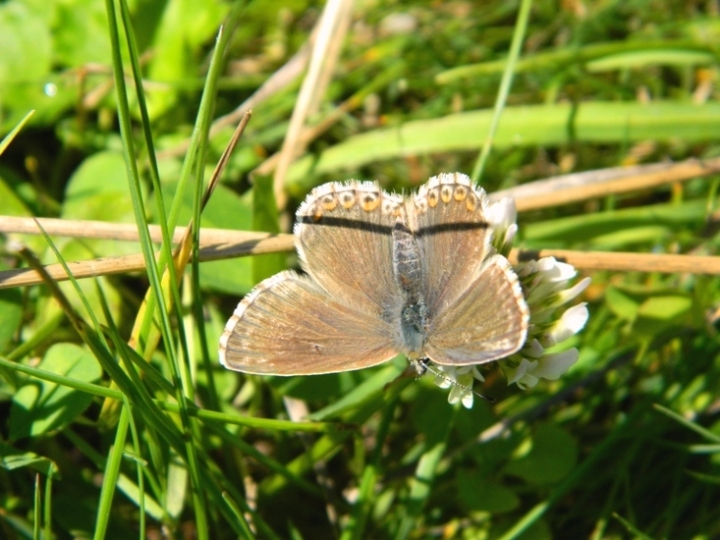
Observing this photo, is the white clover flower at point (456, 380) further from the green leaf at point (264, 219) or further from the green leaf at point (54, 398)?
the green leaf at point (54, 398)

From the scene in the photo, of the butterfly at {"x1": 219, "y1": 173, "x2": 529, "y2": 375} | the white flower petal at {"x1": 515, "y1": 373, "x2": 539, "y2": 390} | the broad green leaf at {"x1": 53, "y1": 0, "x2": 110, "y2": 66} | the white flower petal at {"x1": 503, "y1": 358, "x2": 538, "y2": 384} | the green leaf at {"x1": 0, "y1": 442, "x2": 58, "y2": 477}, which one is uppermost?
the broad green leaf at {"x1": 53, "y1": 0, "x2": 110, "y2": 66}

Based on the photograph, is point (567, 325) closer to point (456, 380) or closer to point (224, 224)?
point (456, 380)

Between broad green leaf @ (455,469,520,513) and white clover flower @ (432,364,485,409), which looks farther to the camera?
broad green leaf @ (455,469,520,513)

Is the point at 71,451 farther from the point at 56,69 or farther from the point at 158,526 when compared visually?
the point at 56,69

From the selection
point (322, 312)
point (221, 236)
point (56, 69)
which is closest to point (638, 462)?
point (322, 312)

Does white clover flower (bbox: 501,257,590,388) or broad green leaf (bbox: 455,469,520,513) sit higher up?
white clover flower (bbox: 501,257,590,388)

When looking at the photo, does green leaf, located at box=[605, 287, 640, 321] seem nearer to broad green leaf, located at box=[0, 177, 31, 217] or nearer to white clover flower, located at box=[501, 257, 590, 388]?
white clover flower, located at box=[501, 257, 590, 388]

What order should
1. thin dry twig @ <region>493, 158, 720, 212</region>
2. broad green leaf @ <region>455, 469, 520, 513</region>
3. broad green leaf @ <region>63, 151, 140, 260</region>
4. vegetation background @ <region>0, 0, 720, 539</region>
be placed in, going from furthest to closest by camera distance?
1. thin dry twig @ <region>493, 158, 720, 212</region>
2. broad green leaf @ <region>63, 151, 140, 260</region>
3. broad green leaf @ <region>455, 469, 520, 513</region>
4. vegetation background @ <region>0, 0, 720, 539</region>

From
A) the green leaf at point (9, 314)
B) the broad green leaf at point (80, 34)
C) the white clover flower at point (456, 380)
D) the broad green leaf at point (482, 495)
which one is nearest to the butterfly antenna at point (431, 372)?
the white clover flower at point (456, 380)

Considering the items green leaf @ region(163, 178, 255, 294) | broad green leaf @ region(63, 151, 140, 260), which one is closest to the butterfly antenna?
green leaf @ region(163, 178, 255, 294)

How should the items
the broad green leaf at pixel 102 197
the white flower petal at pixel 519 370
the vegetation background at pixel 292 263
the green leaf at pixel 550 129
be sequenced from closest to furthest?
1. the white flower petal at pixel 519 370
2. the vegetation background at pixel 292 263
3. the broad green leaf at pixel 102 197
4. the green leaf at pixel 550 129
